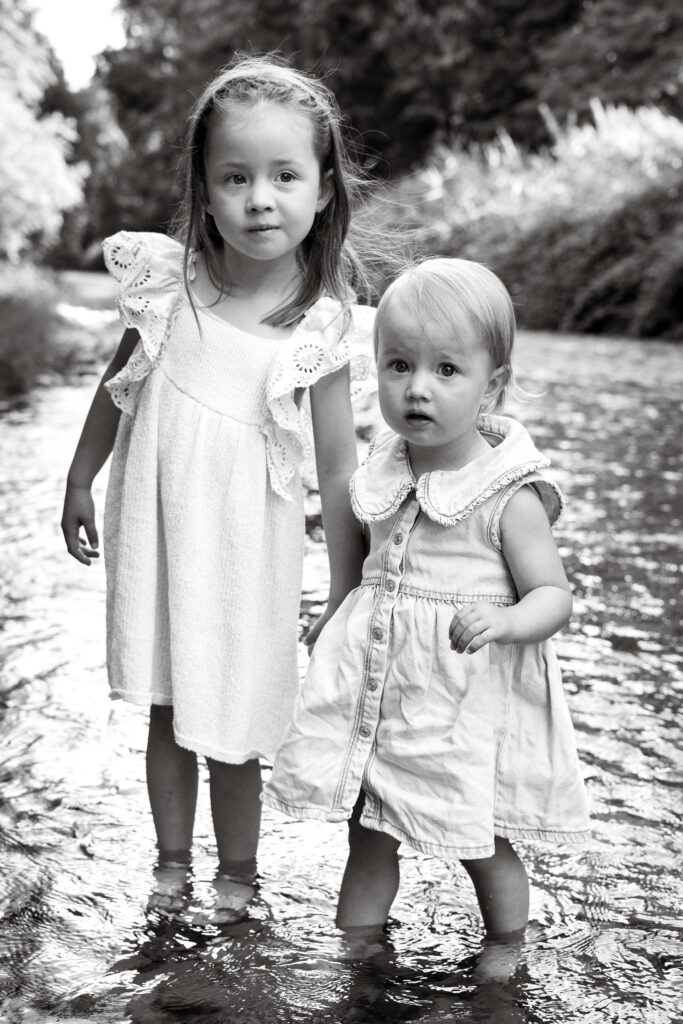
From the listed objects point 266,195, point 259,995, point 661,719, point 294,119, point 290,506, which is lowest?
point 259,995

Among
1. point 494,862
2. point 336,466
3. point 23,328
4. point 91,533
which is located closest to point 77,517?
point 91,533

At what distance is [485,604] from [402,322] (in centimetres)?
45

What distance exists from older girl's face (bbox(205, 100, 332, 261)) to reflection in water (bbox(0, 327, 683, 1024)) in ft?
3.66

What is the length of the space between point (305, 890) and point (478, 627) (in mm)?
753

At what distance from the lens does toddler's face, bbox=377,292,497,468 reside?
6.57 feet

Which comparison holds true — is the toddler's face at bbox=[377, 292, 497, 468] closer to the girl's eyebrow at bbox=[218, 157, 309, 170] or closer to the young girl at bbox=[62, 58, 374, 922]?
the young girl at bbox=[62, 58, 374, 922]

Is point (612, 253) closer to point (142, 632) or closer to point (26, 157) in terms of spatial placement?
point (26, 157)

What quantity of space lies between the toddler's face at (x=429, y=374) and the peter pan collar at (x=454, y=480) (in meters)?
0.06

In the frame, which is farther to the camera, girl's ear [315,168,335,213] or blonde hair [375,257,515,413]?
girl's ear [315,168,335,213]

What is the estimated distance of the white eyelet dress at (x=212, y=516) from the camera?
2.26m

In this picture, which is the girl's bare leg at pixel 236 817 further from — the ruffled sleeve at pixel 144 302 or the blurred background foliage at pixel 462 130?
the blurred background foliage at pixel 462 130

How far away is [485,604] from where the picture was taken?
1.90m

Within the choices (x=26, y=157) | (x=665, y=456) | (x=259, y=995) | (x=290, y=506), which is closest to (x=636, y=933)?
(x=259, y=995)

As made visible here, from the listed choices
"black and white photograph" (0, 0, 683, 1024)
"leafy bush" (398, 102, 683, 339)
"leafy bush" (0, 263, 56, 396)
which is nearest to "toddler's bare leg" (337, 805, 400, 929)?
"black and white photograph" (0, 0, 683, 1024)
